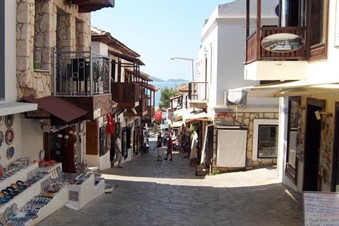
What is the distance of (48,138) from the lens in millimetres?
12289

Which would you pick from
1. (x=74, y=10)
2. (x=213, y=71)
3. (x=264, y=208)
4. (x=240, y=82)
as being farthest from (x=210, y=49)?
(x=264, y=208)

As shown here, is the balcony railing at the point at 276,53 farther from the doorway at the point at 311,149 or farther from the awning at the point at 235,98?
the awning at the point at 235,98

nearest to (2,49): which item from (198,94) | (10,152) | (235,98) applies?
(10,152)

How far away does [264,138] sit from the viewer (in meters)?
18.6

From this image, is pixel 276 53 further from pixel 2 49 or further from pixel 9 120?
pixel 9 120

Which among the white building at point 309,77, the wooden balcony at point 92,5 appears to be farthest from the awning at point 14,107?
the wooden balcony at point 92,5

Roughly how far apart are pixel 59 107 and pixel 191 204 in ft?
14.0

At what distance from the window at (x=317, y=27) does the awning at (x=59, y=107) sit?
5875 millimetres

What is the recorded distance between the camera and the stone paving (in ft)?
31.3

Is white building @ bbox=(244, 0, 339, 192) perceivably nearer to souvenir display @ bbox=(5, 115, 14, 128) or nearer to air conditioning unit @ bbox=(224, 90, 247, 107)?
air conditioning unit @ bbox=(224, 90, 247, 107)

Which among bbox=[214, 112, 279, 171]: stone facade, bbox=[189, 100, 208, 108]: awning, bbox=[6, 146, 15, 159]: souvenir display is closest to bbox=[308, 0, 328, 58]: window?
bbox=[6, 146, 15, 159]: souvenir display

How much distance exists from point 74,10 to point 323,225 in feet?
34.0

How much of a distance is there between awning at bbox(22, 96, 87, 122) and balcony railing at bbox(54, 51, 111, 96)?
56cm

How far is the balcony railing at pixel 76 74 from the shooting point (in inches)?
463
